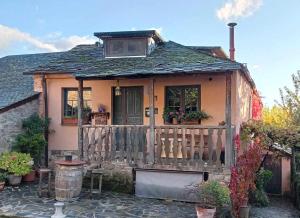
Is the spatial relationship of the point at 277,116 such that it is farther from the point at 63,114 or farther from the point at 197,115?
the point at 63,114

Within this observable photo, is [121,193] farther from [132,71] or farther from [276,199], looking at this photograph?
[276,199]

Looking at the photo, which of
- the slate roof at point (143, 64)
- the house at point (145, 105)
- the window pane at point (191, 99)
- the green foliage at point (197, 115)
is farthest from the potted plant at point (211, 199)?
the window pane at point (191, 99)

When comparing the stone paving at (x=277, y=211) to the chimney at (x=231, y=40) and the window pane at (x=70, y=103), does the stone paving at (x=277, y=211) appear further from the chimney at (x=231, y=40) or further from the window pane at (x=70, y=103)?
the window pane at (x=70, y=103)

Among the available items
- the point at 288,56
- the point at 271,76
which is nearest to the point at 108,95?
the point at 288,56

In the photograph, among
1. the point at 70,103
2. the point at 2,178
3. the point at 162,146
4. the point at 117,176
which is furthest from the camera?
the point at 70,103

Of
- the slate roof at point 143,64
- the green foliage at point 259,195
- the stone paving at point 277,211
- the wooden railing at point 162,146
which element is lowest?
the stone paving at point 277,211

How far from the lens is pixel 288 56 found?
19344 mm

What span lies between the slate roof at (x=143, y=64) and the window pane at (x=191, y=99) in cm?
110

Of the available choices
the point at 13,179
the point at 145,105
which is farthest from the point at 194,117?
the point at 13,179

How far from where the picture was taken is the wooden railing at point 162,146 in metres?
9.13

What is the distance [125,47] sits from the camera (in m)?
12.2

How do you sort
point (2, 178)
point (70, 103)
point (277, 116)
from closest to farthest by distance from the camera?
point (2, 178), point (70, 103), point (277, 116)

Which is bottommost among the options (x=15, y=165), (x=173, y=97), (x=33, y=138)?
(x=15, y=165)

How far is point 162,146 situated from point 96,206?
255 centimetres
